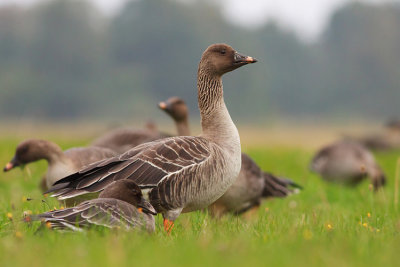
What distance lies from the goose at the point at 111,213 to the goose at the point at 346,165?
914 centimetres

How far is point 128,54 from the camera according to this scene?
86250mm

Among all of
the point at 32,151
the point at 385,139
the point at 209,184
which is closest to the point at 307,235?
the point at 209,184

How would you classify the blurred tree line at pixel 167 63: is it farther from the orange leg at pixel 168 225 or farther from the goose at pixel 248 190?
the orange leg at pixel 168 225

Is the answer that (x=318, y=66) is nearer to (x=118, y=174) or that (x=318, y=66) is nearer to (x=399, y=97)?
(x=399, y=97)

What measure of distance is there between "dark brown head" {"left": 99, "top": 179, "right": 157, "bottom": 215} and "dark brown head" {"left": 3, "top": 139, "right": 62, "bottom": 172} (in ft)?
8.60

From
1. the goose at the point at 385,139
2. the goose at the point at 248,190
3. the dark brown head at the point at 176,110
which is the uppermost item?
the dark brown head at the point at 176,110

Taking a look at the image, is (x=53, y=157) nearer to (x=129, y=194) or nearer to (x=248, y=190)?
(x=129, y=194)

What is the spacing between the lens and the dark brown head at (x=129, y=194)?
5836 millimetres

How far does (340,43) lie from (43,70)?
66.5 metres

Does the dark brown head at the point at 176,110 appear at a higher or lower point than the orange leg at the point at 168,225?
higher

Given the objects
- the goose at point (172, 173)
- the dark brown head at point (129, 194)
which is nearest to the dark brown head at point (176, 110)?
the goose at point (172, 173)

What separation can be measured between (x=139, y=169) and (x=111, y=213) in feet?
3.19

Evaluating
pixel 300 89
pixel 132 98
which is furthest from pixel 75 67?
pixel 300 89

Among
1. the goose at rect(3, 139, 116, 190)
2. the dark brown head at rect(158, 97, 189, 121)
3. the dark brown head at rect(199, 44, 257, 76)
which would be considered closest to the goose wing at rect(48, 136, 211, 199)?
the dark brown head at rect(199, 44, 257, 76)
